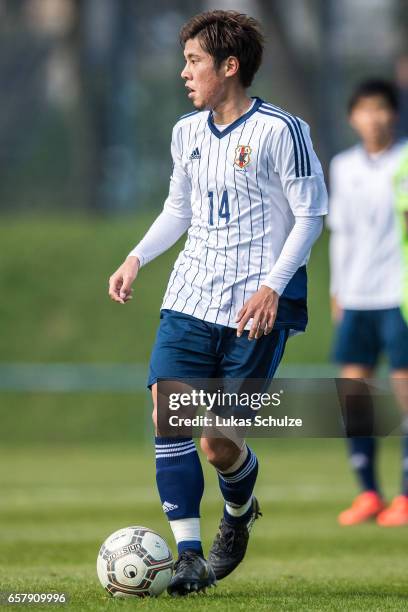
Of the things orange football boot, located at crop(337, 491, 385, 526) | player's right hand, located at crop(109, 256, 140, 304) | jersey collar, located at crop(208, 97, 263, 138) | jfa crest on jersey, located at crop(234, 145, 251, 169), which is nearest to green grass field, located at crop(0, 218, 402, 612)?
orange football boot, located at crop(337, 491, 385, 526)

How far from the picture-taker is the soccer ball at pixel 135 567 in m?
5.88

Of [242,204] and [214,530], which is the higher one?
[242,204]

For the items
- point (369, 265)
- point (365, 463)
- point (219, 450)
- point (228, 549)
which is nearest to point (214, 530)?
point (365, 463)

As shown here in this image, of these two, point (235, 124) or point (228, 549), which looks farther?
point (228, 549)

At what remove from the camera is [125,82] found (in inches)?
930

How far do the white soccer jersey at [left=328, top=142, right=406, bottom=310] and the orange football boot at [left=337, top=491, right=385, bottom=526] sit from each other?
1376mm

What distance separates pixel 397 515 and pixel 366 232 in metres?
2.04

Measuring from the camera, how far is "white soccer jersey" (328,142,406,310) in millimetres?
9984

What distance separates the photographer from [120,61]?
77.4ft

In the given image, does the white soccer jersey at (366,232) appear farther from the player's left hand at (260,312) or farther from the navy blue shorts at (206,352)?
the player's left hand at (260,312)

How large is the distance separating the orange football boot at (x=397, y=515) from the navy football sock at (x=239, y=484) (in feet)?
11.4

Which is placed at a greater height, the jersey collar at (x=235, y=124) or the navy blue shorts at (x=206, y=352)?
the jersey collar at (x=235, y=124)

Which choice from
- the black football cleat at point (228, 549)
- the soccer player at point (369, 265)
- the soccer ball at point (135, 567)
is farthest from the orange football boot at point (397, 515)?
the soccer ball at point (135, 567)

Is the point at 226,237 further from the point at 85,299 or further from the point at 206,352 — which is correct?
the point at 85,299
